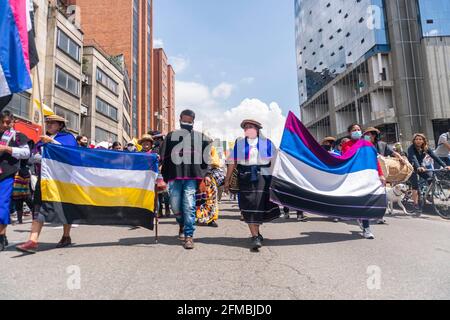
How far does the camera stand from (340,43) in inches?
1829

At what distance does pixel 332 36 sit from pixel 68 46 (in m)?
37.3

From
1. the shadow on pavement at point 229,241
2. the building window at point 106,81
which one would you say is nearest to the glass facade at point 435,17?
the building window at point 106,81

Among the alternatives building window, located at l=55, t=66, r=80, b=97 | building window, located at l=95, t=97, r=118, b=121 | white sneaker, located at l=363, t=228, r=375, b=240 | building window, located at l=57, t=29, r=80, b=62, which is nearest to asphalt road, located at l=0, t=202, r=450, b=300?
white sneaker, located at l=363, t=228, r=375, b=240

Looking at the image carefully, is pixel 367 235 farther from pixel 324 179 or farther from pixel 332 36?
pixel 332 36

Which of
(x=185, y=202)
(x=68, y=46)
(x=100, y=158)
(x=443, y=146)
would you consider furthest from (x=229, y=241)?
(x=68, y=46)

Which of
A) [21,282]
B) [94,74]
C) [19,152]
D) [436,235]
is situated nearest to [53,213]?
[19,152]

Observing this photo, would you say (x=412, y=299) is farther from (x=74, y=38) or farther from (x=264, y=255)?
(x=74, y=38)

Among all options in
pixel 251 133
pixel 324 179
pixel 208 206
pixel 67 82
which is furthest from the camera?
pixel 67 82

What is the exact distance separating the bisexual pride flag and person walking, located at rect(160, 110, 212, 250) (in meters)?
1.27

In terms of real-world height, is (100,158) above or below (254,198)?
above

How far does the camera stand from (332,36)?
48.8m

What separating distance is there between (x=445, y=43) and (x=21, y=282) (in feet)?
146

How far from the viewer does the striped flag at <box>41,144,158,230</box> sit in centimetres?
490

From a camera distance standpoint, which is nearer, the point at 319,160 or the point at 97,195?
the point at 97,195
